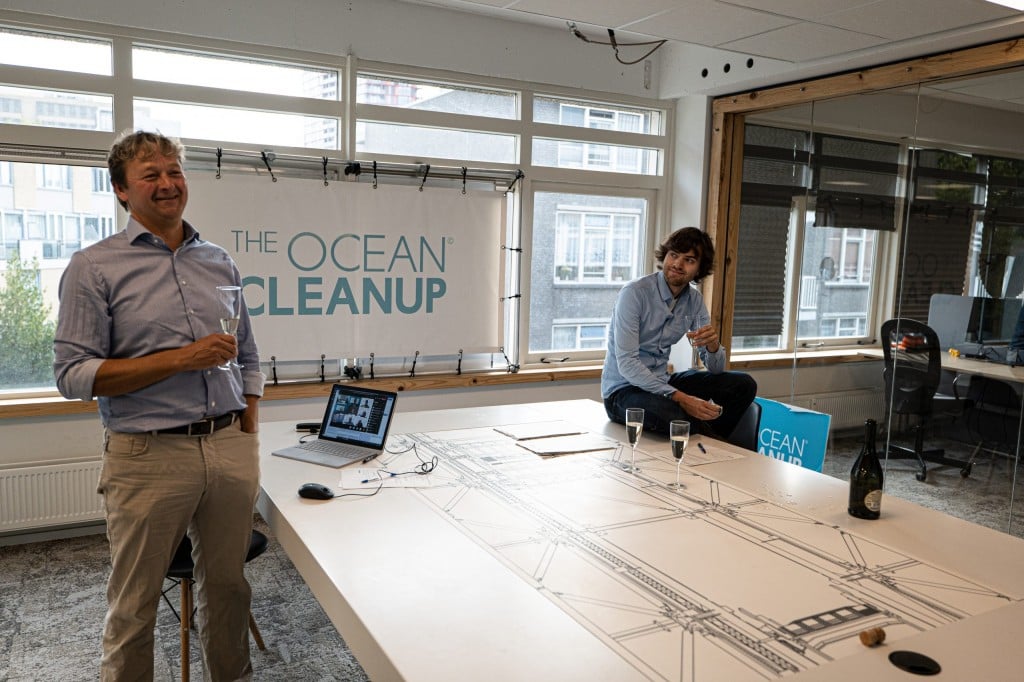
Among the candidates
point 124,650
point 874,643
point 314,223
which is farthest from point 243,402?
point 314,223

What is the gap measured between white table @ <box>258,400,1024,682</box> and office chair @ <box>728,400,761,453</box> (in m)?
0.81

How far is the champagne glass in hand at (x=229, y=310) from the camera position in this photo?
6.56 ft

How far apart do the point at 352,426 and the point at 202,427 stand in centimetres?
64

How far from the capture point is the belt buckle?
2.03 m

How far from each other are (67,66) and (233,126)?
78 cm

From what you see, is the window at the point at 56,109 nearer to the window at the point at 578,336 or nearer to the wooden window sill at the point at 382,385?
the wooden window sill at the point at 382,385

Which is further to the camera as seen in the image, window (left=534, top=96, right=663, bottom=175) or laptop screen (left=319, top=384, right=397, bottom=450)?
window (left=534, top=96, right=663, bottom=175)

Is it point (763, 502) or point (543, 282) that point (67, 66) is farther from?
point (763, 502)

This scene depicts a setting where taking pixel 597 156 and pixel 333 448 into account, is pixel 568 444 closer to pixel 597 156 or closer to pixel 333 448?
pixel 333 448

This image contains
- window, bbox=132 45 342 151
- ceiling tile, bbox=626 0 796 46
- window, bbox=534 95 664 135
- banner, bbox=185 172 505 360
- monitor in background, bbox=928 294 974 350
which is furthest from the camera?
window, bbox=534 95 664 135

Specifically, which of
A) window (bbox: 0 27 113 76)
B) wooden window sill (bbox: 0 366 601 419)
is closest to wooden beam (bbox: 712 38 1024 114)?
wooden window sill (bbox: 0 366 601 419)

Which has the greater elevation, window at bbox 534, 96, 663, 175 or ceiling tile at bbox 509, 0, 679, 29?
ceiling tile at bbox 509, 0, 679, 29

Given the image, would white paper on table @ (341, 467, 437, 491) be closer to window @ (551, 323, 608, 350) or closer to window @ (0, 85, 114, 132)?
window @ (0, 85, 114, 132)

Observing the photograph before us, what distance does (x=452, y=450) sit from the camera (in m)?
2.59
